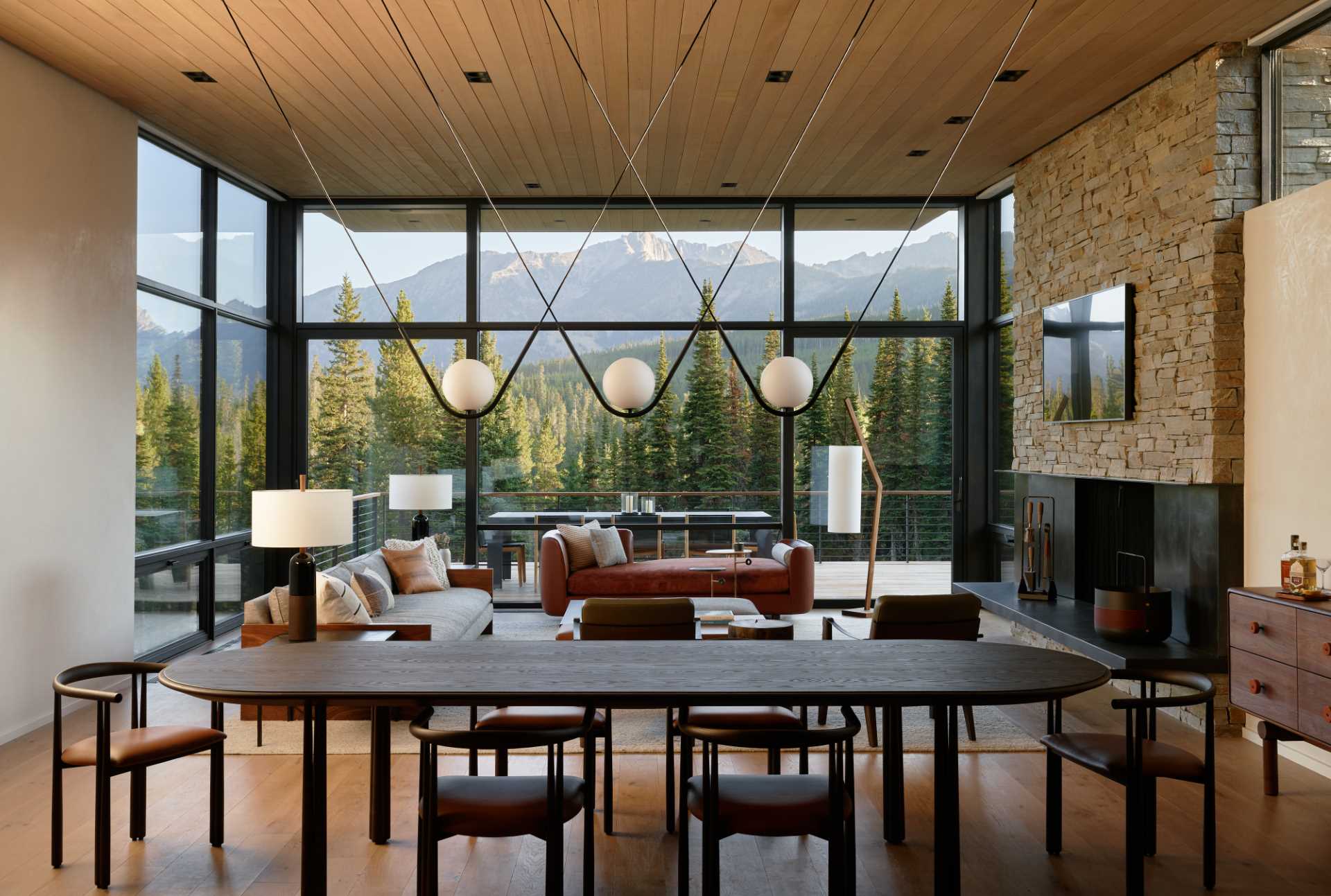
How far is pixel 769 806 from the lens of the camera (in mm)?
2641

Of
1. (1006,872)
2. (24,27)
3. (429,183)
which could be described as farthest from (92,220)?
(1006,872)

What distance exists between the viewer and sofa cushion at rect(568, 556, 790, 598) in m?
7.40

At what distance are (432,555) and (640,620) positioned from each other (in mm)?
3385

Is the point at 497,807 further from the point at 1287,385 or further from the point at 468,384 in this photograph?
the point at 1287,385

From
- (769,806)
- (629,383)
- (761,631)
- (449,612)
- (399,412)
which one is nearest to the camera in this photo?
(769,806)

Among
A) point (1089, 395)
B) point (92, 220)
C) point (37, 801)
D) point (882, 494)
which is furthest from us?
→ point (882, 494)

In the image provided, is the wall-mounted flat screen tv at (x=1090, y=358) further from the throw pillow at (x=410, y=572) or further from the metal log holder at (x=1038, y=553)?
the throw pillow at (x=410, y=572)

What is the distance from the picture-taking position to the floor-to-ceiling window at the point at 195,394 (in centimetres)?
622

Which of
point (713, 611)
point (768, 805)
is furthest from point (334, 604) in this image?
point (768, 805)

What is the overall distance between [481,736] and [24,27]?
427 cm

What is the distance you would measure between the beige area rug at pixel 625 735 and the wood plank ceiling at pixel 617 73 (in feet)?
11.1

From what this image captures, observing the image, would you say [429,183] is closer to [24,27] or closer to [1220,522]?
[24,27]

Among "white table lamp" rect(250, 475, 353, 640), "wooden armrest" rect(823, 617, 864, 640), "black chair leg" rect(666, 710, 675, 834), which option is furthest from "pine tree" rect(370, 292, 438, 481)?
"black chair leg" rect(666, 710, 675, 834)

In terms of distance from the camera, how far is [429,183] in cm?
785
